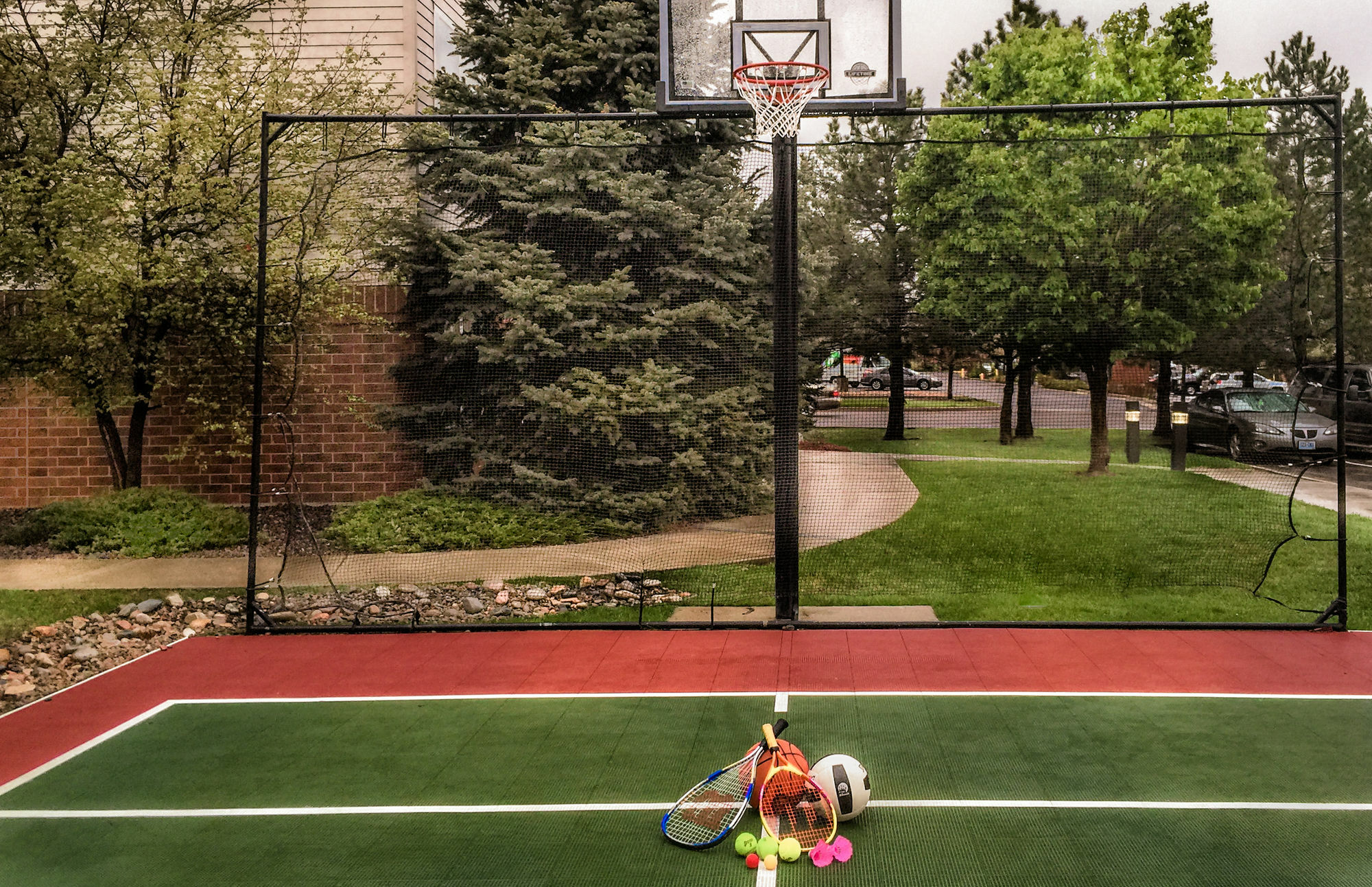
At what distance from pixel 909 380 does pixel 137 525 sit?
8.03 metres

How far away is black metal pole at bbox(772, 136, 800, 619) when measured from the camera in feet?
28.2

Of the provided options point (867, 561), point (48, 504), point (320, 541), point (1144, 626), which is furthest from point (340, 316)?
point (1144, 626)

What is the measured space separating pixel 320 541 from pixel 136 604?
1902mm

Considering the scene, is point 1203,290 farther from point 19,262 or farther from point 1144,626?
point 19,262

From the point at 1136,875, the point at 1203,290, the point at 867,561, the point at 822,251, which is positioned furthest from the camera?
the point at 867,561

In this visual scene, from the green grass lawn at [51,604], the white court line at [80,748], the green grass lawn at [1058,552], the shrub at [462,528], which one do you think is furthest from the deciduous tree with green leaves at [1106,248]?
the green grass lawn at [51,604]

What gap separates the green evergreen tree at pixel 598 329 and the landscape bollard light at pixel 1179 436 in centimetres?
362

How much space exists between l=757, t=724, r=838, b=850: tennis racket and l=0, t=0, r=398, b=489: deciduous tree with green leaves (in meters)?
8.04

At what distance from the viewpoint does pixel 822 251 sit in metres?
9.95

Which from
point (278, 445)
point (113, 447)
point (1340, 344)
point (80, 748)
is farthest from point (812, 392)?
point (113, 447)

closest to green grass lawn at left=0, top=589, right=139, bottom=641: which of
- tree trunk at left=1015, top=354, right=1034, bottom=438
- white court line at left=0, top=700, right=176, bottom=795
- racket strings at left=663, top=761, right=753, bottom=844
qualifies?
white court line at left=0, top=700, right=176, bottom=795

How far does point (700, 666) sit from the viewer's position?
7699mm

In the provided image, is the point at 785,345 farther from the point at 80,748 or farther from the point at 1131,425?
the point at 80,748

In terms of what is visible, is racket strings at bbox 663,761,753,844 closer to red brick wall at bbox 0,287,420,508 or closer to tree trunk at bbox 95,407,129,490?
red brick wall at bbox 0,287,420,508
